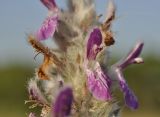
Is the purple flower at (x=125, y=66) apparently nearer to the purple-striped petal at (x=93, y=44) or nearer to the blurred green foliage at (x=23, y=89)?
the purple-striped petal at (x=93, y=44)

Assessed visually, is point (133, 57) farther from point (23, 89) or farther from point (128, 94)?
point (23, 89)

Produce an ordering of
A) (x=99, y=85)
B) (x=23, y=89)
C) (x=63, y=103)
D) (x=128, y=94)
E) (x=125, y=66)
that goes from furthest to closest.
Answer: (x=23, y=89) → (x=125, y=66) → (x=128, y=94) → (x=99, y=85) → (x=63, y=103)

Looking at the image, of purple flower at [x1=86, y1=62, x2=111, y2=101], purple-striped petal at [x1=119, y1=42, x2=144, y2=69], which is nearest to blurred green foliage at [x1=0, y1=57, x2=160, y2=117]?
purple-striped petal at [x1=119, y1=42, x2=144, y2=69]

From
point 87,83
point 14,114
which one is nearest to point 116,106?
point 87,83

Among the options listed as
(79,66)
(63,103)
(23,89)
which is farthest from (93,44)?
(23,89)

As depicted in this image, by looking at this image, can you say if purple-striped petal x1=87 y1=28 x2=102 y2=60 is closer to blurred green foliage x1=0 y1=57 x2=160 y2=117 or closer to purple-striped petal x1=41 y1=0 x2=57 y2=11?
purple-striped petal x1=41 y1=0 x2=57 y2=11

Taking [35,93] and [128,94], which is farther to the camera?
[35,93]

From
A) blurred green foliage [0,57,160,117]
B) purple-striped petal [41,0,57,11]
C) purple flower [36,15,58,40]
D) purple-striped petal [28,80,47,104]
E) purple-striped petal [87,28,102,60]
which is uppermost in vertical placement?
blurred green foliage [0,57,160,117]
